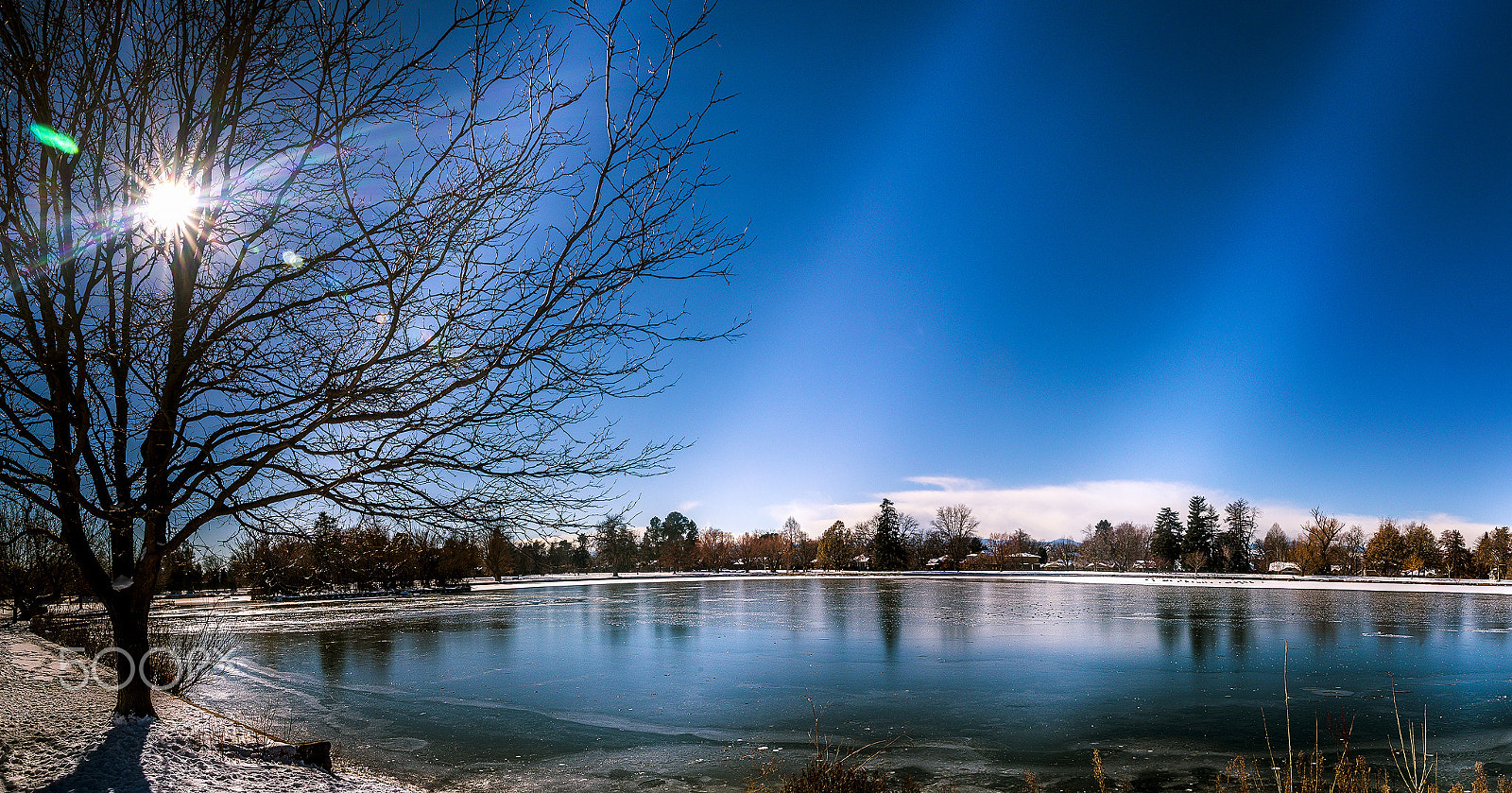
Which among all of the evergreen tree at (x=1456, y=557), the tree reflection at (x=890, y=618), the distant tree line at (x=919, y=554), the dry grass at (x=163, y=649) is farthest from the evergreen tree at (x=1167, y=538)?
the dry grass at (x=163, y=649)

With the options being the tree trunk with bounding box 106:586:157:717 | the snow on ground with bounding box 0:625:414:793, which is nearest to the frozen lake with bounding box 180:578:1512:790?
the snow on ground with bounding box 0:625:414:793

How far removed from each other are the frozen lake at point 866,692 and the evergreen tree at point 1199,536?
70.6 meters

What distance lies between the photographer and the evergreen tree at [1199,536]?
95012 mm

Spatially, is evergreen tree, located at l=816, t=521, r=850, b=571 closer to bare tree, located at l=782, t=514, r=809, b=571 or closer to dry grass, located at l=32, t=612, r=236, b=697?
bare tree, located at l=782, t=514, r=809, b=571

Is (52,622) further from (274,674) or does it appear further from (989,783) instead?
(989,783)

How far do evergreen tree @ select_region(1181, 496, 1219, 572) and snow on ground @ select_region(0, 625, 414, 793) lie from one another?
Result: 104 metres

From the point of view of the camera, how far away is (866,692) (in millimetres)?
15219

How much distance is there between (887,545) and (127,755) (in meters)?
105

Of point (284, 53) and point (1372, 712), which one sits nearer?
point (284, 53)

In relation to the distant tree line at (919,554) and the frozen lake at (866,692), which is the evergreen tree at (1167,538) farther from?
the frozen lake at (866,692)

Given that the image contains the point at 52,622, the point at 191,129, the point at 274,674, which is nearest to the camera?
the point at 191,129

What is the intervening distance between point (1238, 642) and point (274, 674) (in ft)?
81.4

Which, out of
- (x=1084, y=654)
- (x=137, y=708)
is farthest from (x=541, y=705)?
(x=1084, y=654)

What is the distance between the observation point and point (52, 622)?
71.2ft
